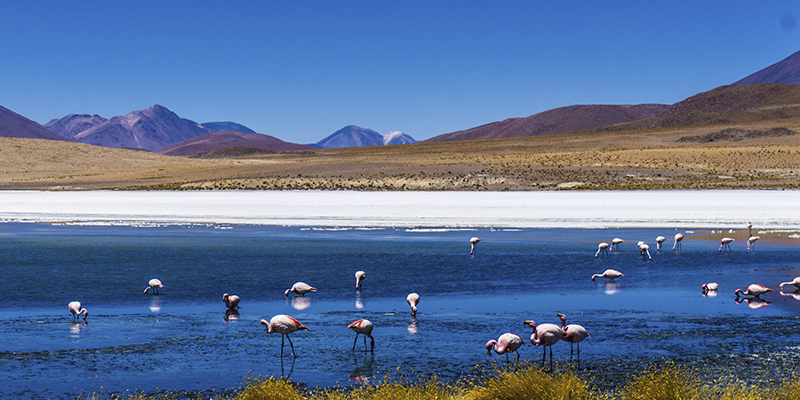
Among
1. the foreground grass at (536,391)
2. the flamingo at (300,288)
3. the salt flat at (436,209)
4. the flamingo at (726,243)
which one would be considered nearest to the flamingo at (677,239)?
the flamingo at (726,243)

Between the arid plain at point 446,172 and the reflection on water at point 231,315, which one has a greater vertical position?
the arid plain at point 446,172

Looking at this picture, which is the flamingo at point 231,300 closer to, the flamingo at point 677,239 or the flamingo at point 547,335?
the flamingo at point 547,335

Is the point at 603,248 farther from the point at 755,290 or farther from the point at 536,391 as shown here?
the point at 536,391

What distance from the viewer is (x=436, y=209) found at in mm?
35406

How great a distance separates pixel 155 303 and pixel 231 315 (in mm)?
1776

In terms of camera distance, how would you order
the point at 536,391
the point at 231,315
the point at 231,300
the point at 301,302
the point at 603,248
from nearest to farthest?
the point at 536,391, the point at 231,315, the point at 231,300, the point at 301,302, the point at 603,248

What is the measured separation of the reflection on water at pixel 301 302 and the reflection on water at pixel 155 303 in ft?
6.62

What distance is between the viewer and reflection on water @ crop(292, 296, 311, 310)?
11.9 metres

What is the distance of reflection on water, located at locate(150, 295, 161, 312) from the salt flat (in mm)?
16202

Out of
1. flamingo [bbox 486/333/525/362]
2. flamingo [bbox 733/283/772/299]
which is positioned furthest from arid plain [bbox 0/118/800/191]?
flamingo [bbox 486/333/525/362]

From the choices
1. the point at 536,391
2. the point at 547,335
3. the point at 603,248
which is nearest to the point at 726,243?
the point at 603,248

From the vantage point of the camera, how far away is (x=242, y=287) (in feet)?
45.7

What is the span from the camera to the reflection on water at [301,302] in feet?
39.0

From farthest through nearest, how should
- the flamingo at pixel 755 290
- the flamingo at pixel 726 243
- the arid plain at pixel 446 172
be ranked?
the arid plain at pixel 446 172, the flamingo at pixel 726 243, the flamingo at pixel 755 290
